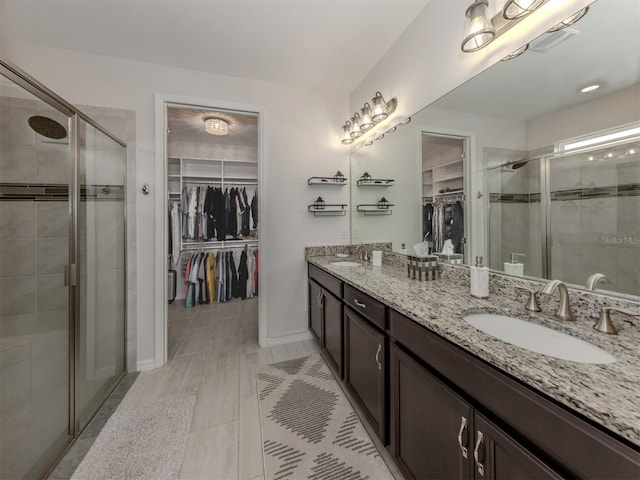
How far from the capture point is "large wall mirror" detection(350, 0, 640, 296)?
32.6 inches

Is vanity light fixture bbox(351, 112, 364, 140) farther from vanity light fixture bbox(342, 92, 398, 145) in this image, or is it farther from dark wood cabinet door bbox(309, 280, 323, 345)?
dark wood cabinet door bbox(309, 280, 323, 345)

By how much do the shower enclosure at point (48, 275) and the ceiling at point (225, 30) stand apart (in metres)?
0.74

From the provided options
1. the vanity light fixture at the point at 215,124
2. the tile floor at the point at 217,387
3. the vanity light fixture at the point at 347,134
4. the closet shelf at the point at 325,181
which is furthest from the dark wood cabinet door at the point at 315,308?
the vanity light fixture at the point at 215,124

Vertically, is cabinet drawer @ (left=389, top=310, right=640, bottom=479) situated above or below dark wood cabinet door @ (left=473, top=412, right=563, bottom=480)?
above

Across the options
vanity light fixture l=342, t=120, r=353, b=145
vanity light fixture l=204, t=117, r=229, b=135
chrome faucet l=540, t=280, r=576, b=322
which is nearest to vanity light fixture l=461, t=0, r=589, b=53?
chrome faucet l=540, t=280, r=576, b=322

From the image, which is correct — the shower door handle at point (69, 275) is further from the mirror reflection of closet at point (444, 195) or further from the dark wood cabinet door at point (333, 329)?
the mirror reflection of closet at point (444, 195)


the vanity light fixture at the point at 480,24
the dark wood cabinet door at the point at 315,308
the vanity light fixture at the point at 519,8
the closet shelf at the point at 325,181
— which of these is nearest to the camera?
the vanity light fixture at the point at 519,8

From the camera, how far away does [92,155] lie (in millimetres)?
1681

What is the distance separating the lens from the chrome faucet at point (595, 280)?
0.88 m

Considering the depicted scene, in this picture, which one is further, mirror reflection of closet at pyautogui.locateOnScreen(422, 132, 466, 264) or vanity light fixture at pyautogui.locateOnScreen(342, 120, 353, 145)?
vanity light fixture at pyautogui.locateOnScreen(342, 120, 353, 145)

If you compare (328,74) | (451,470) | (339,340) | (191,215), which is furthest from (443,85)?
(191,215)

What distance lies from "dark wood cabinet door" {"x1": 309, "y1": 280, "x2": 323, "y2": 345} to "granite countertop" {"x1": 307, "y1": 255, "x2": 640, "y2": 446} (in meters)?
0.88

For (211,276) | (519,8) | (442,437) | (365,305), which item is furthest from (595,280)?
(211,276)

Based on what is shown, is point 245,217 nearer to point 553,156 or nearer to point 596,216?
point 553,156
